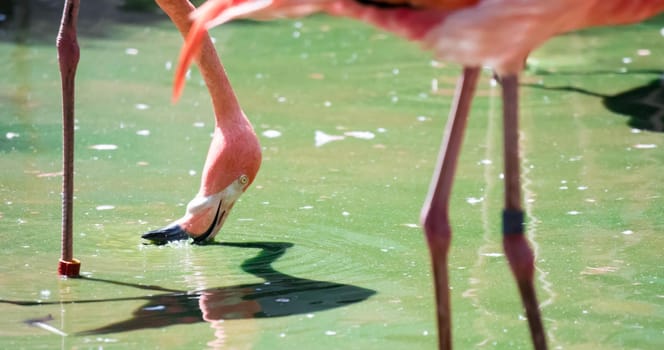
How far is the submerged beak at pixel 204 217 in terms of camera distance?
3.86 m

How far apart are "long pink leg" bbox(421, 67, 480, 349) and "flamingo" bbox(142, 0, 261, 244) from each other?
49.7 inches

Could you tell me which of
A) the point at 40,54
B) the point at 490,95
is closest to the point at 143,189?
the point at 490,95

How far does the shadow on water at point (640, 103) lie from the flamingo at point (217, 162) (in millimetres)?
2121

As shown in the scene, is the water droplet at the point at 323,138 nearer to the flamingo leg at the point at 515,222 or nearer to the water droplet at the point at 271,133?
the water droplet at the point at 271,133

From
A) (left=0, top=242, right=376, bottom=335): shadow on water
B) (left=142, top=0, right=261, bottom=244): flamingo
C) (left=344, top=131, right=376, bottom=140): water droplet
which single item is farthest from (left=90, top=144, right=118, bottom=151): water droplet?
(left=0, top=242, right=376, bottom=335): shadow on water

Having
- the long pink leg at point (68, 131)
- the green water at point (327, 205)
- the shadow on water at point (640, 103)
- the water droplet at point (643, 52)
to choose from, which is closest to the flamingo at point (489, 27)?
the green water at point (327, 205)

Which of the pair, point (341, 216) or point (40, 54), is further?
point (40, 54)

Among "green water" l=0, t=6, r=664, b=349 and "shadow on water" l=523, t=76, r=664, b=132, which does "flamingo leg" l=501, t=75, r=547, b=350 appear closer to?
"green water" l=0, t=6, r=664, b=349

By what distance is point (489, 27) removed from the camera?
7.77 ft

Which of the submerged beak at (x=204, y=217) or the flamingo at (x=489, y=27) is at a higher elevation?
the flamingo at (x=489, y=27)

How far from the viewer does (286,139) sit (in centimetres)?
519

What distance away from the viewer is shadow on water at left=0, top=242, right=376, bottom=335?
126 inches

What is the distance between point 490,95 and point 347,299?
278 cm

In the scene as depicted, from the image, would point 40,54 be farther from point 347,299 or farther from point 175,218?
point 347,299
